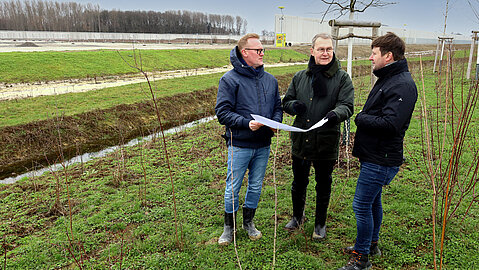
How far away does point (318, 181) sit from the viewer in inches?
133

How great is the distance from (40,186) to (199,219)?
11.7 ft

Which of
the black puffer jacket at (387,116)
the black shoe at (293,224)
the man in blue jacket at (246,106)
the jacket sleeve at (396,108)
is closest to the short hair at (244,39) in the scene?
the man in blue jacket at (246,106)

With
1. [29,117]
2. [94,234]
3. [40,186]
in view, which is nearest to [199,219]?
[94,234]

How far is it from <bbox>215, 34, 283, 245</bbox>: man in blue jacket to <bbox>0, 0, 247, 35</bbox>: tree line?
85.7 m

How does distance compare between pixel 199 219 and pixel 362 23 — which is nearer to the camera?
pixel 199 219

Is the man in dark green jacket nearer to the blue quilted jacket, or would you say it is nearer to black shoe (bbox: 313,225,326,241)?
the blue quilted jacket

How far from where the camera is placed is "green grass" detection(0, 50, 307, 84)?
676 inches

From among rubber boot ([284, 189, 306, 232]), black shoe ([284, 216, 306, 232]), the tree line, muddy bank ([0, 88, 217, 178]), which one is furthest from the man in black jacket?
the tree line

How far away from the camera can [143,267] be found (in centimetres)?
333

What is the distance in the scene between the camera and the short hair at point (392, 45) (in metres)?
2.56

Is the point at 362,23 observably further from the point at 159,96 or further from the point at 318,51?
the point at 159,96

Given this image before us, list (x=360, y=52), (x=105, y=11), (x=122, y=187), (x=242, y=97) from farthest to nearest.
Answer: (x=105, y=11) → (x=360, y=52) → (x=122, y=187) → (x=242, y=97)

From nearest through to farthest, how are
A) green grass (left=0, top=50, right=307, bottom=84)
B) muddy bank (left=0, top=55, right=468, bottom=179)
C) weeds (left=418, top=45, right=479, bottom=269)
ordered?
1. weeds (left=418, top=45, right=479, bottom=269)
2. muddy bank (left=0, top=55, right=468, bottom=179)
3. green grass (left=0, top=50, right=307, bottom=84)

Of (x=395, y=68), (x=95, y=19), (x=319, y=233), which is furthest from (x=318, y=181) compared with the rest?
(x=95, y=19)
